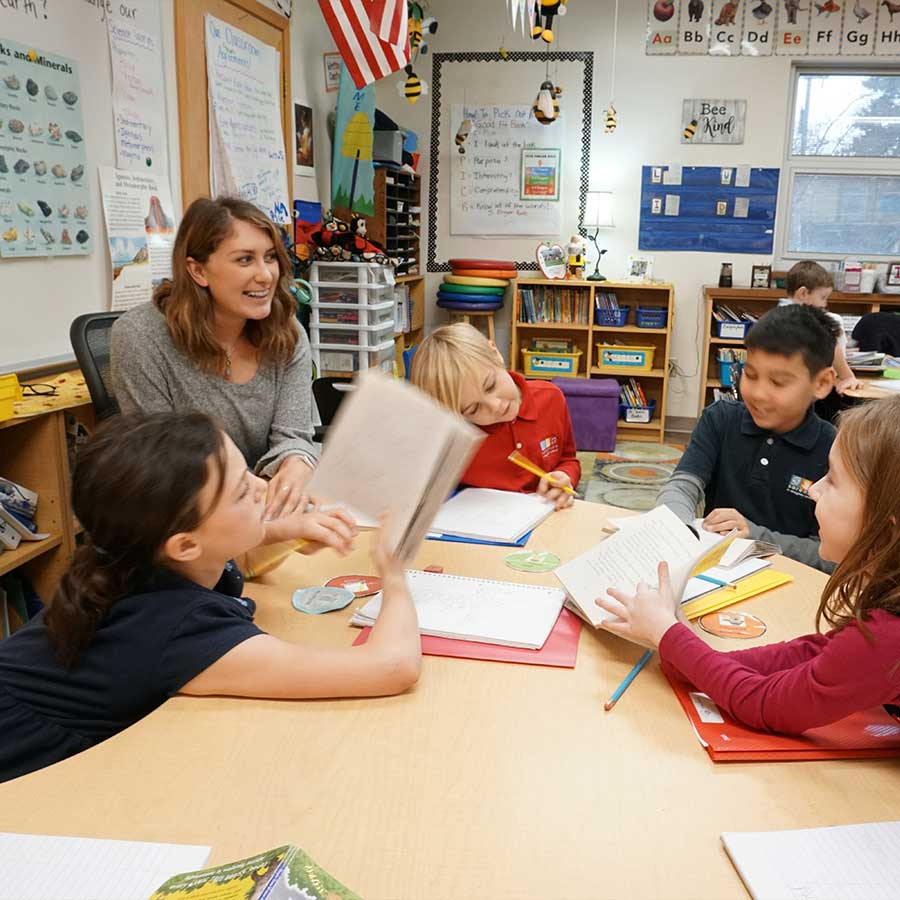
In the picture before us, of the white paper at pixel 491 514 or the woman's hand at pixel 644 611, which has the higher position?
the woman's hand at pixel 644 611

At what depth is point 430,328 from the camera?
5891 millimetres

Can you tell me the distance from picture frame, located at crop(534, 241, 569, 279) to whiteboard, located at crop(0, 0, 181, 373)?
10.7ft

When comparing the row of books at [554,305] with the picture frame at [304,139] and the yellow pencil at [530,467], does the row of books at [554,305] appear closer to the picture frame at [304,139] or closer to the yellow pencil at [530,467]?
the picture frame at [304,139]

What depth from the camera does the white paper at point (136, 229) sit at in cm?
273

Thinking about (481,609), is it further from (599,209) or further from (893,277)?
(893,277)

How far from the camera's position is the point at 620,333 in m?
5.64

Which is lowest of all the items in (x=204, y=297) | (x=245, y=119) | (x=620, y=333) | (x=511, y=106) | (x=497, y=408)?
(x=620, y=333)

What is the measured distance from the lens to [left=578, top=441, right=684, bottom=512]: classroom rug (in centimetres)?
425

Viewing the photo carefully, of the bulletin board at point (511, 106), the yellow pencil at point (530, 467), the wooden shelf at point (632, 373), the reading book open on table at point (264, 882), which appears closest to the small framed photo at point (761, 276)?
the wooden shelf at point (632, 373)

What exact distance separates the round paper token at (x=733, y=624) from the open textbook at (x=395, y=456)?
1.54ft

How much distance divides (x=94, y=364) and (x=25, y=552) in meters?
0.55

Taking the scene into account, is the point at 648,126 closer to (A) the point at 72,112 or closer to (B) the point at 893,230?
(B) the point at 893,230

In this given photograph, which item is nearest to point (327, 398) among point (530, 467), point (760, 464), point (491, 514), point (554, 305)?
point (530, 467)

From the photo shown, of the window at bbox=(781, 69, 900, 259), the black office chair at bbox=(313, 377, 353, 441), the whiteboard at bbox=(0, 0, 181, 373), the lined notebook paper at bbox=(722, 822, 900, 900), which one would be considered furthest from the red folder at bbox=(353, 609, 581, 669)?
the window at bbox=(781, 69, 900, 259)
